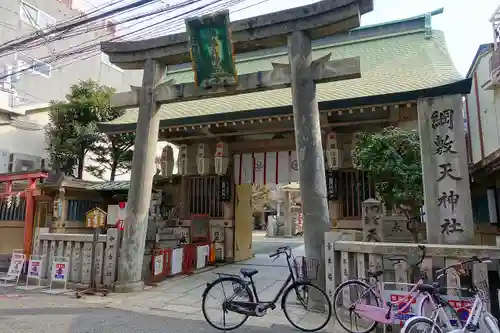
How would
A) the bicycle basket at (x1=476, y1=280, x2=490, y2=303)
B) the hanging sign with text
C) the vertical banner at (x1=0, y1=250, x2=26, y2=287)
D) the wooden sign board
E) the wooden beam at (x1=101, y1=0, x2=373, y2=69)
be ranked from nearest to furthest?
the bicycle basket at (x1=476, y1=280, x2=490, y2=303), the wooden beam at (x1=101, y1=0, x2=373, y2=69), the hanging sign with text, the vertical banner at (x1=0, y1=250, x2=26, y2=287), the wooden sign board

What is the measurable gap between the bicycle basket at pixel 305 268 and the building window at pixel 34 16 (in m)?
20.5

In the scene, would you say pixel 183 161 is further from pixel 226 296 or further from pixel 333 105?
pixel 226 296

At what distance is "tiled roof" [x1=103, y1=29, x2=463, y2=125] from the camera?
33.7 ft

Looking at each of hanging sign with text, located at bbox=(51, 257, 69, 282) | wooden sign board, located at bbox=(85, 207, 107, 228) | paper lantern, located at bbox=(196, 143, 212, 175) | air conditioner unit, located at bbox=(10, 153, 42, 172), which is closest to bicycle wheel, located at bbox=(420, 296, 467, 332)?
hanging sign with text, located at bbox=(51, 257, 69, 282)

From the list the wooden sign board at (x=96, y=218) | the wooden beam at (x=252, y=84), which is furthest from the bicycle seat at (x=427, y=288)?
the wooden sign board at (x=96, y=218)

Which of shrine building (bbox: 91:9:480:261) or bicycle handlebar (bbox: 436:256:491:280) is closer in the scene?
bicycle handlebar (bbox: 436:256:491:280)

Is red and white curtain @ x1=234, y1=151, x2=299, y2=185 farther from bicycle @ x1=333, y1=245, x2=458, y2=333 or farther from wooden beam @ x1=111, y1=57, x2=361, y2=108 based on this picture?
bicycle @ x1=333, y1=245, x2=458, y2=333

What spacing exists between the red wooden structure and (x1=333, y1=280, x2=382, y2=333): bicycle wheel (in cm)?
1083

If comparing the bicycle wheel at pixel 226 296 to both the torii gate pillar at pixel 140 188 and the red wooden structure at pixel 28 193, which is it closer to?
the torii gate pillar at pixel 140 188

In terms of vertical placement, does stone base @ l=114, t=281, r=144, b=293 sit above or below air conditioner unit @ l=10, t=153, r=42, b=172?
below

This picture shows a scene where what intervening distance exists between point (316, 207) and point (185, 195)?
838 cm

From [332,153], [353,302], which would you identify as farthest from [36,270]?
[332,153]

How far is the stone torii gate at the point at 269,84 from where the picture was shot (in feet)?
23.7

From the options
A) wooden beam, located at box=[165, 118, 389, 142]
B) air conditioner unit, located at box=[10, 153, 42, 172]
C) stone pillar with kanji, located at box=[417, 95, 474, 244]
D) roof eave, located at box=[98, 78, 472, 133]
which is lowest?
stone pillar with kanji, located at box=[417, 95, 474, 244]
